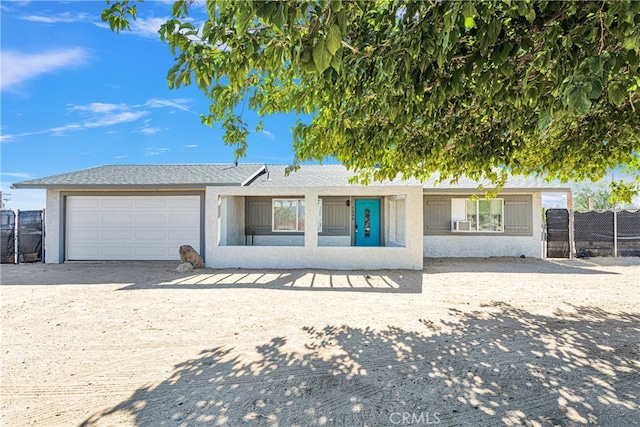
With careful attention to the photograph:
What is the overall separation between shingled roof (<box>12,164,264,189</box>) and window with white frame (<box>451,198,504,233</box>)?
8511 mm

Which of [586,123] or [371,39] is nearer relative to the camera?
[371,39]

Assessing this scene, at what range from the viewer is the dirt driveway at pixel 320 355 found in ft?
9.39

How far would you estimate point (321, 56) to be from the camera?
1690 millimetres

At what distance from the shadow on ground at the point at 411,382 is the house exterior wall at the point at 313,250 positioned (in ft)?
18.2

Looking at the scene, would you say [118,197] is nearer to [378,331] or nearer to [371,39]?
[378,331]

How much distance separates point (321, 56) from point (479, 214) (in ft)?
44.9

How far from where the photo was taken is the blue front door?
14.3 meters

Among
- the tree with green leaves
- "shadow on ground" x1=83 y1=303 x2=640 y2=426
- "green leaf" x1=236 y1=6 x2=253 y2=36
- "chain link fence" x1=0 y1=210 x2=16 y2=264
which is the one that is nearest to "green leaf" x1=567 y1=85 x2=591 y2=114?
the tree with green leaves

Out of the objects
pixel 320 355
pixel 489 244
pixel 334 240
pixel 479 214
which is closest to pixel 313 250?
pixel 334 240

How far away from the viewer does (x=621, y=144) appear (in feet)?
18.1

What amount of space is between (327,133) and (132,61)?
680cm

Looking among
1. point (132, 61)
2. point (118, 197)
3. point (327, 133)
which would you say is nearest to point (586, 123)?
point (327, 133)

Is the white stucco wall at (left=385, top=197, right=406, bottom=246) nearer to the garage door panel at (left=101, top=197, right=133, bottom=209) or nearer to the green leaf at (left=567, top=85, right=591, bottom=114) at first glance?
the garage door panel at (left=101, top=197, right=133, bottom=209)

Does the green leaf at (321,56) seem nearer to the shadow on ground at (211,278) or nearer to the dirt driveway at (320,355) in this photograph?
the dirt driveway at (320,355)
